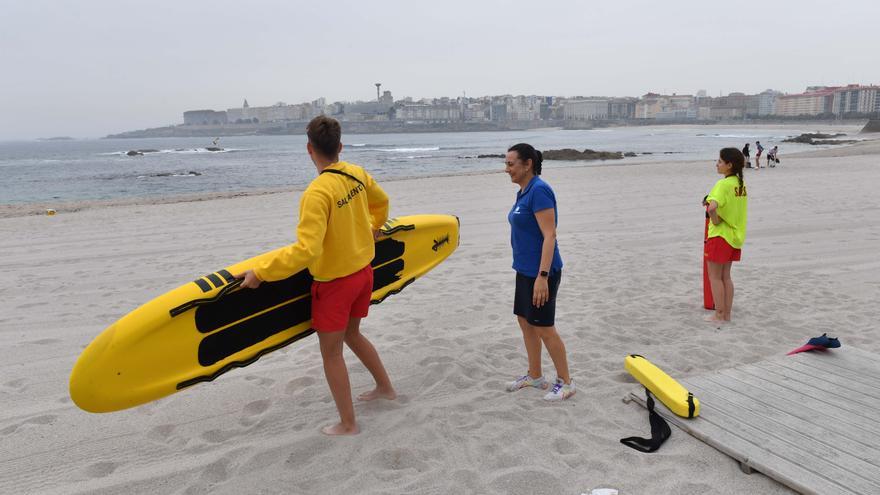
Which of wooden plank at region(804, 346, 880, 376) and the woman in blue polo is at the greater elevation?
the woman in blue polo

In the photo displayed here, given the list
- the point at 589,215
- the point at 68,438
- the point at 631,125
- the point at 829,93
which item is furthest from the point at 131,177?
the point at 829,93

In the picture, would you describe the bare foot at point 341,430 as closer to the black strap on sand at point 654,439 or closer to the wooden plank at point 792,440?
the black strap on sand at point 654,439

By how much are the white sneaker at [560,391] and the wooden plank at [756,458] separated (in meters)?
0.55

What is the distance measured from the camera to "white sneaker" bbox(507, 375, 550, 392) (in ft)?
13.1

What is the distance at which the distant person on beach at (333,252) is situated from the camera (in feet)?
9.54

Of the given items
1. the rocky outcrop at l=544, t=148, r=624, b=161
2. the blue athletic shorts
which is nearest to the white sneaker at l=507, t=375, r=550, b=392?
the blue athletic shorts

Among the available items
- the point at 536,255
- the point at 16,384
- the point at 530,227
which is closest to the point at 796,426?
the point at 536,255

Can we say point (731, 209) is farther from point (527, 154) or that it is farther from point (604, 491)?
point (604, 491)

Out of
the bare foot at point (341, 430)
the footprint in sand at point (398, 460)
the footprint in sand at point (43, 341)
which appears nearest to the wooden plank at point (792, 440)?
the footprint in sand at point (398, 460)

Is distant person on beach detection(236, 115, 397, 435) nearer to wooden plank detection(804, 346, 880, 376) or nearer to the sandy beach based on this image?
the sandy beach

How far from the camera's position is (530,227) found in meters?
3.57

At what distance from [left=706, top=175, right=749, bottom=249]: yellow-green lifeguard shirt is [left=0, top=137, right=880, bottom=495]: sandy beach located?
799 millimetres

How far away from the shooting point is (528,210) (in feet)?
11.6

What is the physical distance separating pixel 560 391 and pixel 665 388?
650 mm
